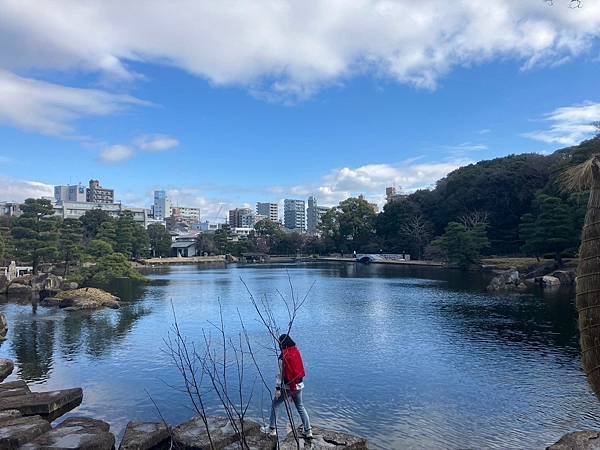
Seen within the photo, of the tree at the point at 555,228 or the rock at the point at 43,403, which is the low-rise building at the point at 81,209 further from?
the rock at the point at 43,403

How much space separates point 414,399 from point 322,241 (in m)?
59.1

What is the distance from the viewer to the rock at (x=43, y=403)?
7.35 m

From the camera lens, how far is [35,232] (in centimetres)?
2773

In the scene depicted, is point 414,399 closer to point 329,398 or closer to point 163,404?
point 329,398

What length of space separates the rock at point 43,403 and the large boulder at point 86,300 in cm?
1172

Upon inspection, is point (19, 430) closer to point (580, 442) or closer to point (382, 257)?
point (580, 442)

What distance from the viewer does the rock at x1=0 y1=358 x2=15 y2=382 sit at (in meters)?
9.93

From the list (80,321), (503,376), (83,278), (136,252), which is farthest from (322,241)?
(503,376)

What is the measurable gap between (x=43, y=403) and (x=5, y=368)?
3.51m

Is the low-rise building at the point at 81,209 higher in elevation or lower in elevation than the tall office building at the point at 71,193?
lower

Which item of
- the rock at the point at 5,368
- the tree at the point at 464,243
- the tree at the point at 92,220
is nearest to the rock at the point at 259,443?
the rock at the point at 5,368

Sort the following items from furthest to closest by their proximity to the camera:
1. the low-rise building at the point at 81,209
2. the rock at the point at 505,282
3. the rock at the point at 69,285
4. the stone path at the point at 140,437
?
the low-rise building at the point at 81,209, the rock at the point at 69,285, the rock at the point at 505,282, the stone path at the point at 140,437

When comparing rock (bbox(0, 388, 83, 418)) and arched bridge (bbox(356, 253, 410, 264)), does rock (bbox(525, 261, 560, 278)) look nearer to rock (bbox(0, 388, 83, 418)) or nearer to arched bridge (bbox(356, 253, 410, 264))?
arched bridge (bbox(356, 253, 410, 264))

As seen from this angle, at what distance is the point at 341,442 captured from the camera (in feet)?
19.6
